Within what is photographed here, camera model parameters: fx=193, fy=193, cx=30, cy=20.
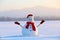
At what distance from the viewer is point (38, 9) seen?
1702mm

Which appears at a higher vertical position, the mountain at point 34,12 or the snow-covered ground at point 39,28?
the mountain at point 34,12

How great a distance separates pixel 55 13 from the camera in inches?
67.5

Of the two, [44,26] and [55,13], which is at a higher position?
[55,13]

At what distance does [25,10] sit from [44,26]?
216mm

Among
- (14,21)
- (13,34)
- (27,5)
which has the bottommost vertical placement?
(13,34)

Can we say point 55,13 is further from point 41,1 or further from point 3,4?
point 3,4

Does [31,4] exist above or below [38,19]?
above

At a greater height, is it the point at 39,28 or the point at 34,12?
the point at 34,12

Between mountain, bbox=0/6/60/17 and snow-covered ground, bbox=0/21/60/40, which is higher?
mountain, bbox=0/6/60/17

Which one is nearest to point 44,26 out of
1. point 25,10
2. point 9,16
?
point 25,10

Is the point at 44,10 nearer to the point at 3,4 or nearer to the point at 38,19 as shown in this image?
the point at 38,19

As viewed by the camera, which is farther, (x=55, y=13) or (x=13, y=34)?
(x=55, y=13)

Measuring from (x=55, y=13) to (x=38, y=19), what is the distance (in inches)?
6.8

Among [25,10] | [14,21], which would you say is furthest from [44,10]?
[14,21]
